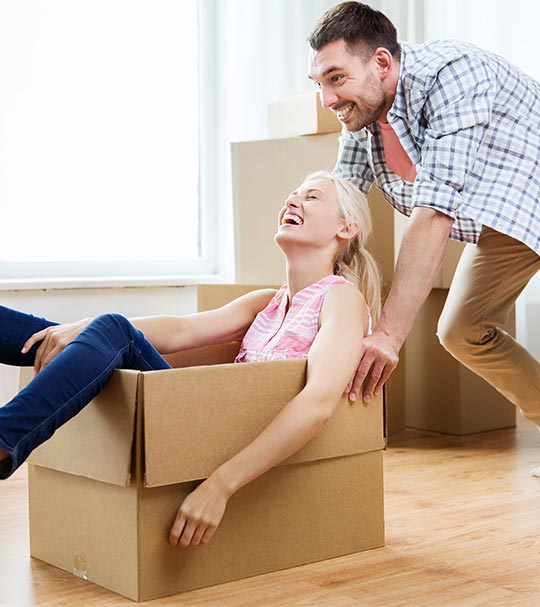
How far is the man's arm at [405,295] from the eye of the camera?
1.54 m

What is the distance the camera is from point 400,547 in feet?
5.28

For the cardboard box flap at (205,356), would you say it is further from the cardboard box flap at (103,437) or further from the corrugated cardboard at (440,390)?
the corrugated cardboard at (440,390)

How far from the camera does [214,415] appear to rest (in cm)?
138

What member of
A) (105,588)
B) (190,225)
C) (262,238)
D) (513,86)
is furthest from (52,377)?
(190,225)

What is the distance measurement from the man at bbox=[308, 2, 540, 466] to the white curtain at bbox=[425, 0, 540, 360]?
129 centimetres

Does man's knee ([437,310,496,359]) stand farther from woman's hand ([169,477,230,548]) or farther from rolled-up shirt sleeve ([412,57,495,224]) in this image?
woman's hand ([169,477,230,548])

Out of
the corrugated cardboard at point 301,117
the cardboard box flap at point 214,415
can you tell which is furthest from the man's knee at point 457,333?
the corrugated cardboard at point 301,117

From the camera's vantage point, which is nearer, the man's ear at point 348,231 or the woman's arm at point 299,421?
the woman's arm at point 299,421

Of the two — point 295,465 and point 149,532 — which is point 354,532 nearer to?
point 295,465

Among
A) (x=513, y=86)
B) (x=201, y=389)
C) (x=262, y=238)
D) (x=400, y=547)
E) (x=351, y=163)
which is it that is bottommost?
(x=400, y=547)

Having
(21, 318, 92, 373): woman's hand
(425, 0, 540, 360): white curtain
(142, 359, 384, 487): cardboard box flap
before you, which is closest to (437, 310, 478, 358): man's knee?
(142, 359, 384, 487): cardboard box flap

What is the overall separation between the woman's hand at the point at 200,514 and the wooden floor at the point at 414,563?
0.30 feet

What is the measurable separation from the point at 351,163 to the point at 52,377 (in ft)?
2.97

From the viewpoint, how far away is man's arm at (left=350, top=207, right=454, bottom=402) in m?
1.54
